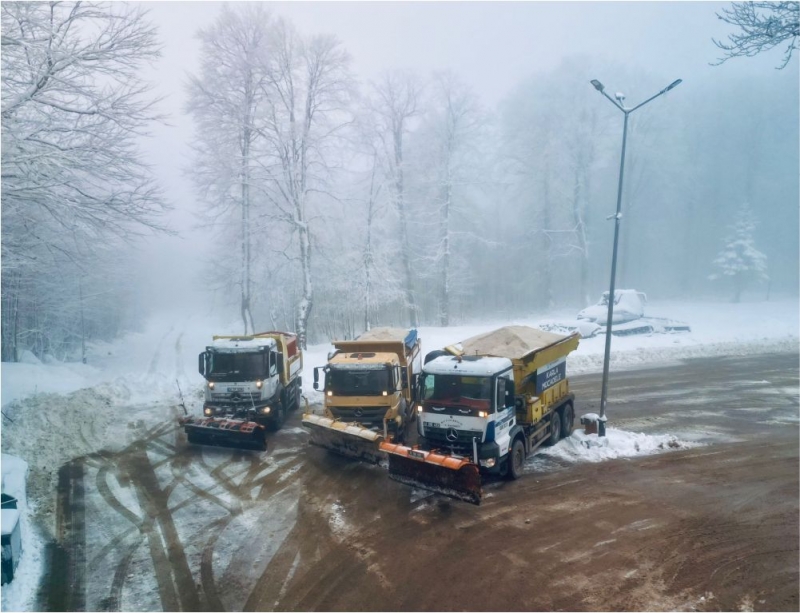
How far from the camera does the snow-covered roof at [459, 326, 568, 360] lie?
12516 mm

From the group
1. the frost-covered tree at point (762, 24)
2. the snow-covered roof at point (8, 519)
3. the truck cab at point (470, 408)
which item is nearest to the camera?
the frost-covered tree at point (762, 24)

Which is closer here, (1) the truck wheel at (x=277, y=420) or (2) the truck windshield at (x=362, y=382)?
(2) the truck windshield at (x=362, y=382)

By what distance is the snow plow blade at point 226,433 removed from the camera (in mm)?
13320

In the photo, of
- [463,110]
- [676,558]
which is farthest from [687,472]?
[463,110]

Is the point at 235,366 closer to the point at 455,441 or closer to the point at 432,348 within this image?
the point at 455,441

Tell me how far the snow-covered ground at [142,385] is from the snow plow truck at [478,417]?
76.8 inches

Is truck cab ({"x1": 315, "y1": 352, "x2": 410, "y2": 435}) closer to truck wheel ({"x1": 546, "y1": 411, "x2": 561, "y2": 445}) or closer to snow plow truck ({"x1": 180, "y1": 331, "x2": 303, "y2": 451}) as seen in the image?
snow plow truck ({"x1": 180, "y1": 331, "x2": 303, "y2": 451})

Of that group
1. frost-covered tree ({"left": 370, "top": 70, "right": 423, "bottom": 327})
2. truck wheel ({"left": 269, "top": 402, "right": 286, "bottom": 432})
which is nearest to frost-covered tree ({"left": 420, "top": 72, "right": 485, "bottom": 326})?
frost-covered tree ({"left": 370, "top": 70, "right": 423, "bottom": 327})

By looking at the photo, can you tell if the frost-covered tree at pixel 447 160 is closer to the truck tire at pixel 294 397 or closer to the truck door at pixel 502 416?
the truck tire at pixel 294 397

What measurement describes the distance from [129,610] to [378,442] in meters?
5.82

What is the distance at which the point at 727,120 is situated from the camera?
52.9 m

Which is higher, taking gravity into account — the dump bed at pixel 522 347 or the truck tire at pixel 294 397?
the dump bed at pixel 522 347

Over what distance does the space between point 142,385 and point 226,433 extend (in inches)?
395

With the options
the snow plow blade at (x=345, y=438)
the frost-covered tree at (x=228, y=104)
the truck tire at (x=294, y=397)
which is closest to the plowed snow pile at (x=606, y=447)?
the snow plow blade at (x=345, y=438)
